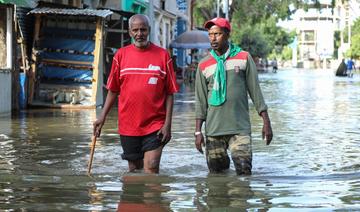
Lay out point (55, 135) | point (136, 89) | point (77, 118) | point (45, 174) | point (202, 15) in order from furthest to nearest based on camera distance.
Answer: point (202, 15)
point (77, 118)
point (55, 135)
point (45, 174)
point (136, 89)

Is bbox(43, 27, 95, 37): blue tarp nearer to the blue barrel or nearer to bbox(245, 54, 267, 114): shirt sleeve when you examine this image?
the blue barrel

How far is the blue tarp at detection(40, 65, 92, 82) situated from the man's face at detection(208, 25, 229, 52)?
12.4m

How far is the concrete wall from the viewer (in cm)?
1664

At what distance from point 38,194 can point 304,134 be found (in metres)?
7.13

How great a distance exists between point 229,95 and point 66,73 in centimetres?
1279

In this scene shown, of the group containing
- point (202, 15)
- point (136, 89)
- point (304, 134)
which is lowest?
point (304, 134)

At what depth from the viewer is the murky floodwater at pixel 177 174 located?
662 centimetres

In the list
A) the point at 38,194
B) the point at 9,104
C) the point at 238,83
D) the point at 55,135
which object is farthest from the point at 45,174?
the point at 9,104

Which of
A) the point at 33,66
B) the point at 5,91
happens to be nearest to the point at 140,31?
the point at 5,91

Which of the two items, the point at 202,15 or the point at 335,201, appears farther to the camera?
the point at 202,15

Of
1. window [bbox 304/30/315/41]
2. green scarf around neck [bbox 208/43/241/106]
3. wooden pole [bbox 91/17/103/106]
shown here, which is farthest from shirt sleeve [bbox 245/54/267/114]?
window [bbox 304/30/315/41]

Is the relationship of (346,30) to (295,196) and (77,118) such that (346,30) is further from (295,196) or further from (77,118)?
(295,196)

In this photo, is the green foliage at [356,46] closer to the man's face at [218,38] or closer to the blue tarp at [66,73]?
the blue tarp at [66,73]

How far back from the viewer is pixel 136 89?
7285mm
